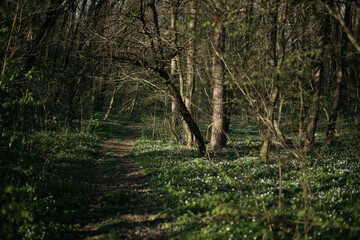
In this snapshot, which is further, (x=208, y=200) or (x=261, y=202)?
(x=208, y=200)

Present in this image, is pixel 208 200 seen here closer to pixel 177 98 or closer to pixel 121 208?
pixel 121 208

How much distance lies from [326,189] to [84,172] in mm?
9367

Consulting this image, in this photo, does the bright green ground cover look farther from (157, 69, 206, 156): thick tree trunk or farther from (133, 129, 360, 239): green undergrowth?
(157, 69, 206, 156): thick tree trunk

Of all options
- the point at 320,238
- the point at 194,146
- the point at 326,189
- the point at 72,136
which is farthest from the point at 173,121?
the point at 320,238

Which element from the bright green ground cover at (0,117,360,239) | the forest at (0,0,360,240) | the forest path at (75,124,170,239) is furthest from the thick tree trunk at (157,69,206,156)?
the forest path at (75,124,170,239)

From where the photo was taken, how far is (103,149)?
727 inches

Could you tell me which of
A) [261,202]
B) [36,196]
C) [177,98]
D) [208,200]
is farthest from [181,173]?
[36,196]

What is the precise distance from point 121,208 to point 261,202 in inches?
163

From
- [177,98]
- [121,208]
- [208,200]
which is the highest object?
[177,98]

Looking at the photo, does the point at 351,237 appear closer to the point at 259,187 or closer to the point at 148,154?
the point at 259,187

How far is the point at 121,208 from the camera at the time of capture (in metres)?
8.43

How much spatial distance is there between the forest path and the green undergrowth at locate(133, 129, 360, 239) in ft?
1.47

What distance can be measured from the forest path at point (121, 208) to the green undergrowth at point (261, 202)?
1.47 feet

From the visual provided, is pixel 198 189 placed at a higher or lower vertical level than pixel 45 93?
lower
